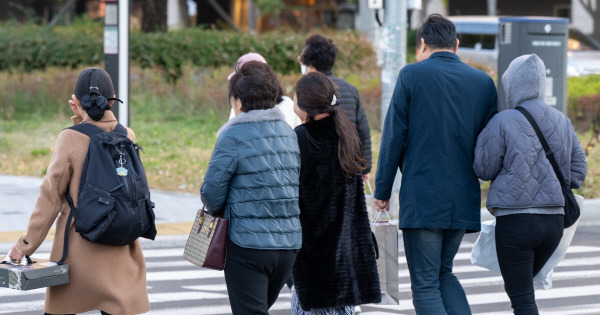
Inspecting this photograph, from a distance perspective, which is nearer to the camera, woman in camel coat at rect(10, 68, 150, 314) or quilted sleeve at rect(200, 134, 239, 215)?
quilted sleeve at rect(200, 134, 239, 215)

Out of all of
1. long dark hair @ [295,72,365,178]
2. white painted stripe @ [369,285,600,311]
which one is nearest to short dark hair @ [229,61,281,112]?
long dark hair @ [295,72,365,178]

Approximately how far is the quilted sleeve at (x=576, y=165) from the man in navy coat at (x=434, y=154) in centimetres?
47

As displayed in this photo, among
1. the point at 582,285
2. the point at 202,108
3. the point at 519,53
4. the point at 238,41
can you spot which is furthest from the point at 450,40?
the point at 238,41

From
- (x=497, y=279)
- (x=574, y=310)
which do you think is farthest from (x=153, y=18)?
(x=574, y=310)

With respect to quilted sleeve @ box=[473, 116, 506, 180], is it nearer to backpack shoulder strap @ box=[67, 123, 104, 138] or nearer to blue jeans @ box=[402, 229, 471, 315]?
blue jeans @ box=[402, 229, 471, 315]

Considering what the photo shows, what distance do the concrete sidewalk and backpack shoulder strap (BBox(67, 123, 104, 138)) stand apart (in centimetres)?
478

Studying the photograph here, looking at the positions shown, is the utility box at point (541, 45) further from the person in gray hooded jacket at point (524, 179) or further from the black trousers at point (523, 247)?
the black trousers at point (523, 247)

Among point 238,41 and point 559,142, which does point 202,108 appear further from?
point 559,142

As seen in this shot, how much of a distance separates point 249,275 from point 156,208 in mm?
6483

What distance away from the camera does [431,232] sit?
5062 mm

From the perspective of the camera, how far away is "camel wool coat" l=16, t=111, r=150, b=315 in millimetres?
4500

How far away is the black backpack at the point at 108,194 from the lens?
175 inches

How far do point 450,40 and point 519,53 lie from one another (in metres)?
Answer: 6.13

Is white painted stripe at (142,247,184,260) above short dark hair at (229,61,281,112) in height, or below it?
below
